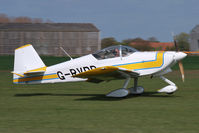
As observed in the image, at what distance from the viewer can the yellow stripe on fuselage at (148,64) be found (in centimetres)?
990

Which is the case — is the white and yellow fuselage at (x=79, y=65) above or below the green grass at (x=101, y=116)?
above

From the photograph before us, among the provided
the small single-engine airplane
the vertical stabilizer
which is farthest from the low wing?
the vertical stabilizer

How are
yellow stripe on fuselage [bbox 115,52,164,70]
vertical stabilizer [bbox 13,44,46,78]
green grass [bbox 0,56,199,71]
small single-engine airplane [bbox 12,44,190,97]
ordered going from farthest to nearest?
1. green grass [bbox 0,56,199,71]
2. vertical stabilizer [bbox 13,44,46,78]
3. yellow stripe on fuselage [bbox 115,52,164,70]
4. small single-engine airplane [bbox 12,44,190,97]

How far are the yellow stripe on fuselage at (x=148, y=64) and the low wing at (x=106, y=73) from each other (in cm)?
26

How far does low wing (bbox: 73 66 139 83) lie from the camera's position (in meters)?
9.07

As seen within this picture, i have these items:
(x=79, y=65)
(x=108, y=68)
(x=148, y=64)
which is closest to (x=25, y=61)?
(x=79, y=65)

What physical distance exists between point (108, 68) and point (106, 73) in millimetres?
373

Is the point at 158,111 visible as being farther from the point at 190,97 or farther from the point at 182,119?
the point at 190,97

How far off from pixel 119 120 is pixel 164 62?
397 centimetres

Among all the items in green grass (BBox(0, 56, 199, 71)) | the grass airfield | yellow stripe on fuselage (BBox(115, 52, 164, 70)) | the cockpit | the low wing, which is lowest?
the grass airfield

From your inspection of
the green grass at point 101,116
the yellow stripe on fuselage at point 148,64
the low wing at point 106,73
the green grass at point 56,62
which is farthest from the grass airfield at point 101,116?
the green grass at point 56,62

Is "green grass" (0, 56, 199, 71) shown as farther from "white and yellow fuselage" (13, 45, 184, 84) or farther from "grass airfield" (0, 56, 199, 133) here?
"grass airfield" (0, 56, 199, 133)

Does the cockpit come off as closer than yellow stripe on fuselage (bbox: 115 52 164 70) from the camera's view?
No

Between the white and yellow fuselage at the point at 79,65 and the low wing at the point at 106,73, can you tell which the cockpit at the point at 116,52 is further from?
the low wing at the point at 106,73
